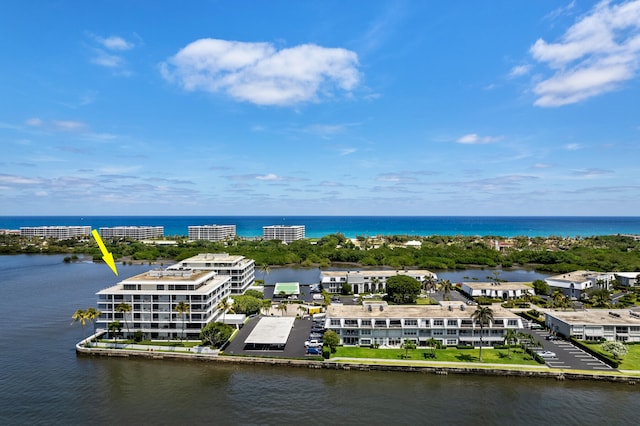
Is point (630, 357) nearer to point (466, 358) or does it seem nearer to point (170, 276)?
point (466, 358)

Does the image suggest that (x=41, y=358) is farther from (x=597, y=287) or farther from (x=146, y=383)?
(x=597, y=287)

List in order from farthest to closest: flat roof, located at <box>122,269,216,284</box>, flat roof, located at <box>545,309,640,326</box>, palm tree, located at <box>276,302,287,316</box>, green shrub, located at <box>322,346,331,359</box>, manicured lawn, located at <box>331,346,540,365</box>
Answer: palm tree, located at <box>276,302,287,316</box> → flat roof, located at <box>122,269,216,284</box> → flat roof, located at <box>545,309,640,326</box> → green shrub, located at <box>322,346,331,359</box> → manicured lawn, located at <box>331,346,540,365</box>

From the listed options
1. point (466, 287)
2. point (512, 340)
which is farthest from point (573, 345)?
point (466, 287)

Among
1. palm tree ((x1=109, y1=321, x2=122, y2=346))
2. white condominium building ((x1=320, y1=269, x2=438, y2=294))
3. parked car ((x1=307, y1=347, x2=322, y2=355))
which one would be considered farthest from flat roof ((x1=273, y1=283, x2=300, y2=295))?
palm tree ((x1=109, y1=321, x2=122, y2=346))

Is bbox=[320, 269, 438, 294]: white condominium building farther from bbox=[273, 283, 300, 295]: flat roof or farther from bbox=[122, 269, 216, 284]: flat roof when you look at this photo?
bbox=[122, 269, 216, 284]: flat roof

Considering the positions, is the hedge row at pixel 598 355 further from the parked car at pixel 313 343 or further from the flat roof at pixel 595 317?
the parked car at pixel 313 343

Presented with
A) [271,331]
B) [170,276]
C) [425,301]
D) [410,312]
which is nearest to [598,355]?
[410,312]
